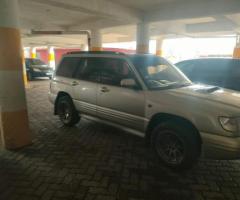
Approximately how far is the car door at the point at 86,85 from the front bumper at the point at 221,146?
2.25m

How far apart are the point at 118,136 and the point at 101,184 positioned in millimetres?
1729

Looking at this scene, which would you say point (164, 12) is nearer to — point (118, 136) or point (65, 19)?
point (65, 19)

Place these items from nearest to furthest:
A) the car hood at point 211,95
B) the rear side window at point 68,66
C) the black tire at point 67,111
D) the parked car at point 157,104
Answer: the parked car at point 157,104, the car hood at point 211,95, the rear side window at point 68,66, the black tire at point 67,111

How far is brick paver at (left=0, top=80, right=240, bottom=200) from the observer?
98.3 inches

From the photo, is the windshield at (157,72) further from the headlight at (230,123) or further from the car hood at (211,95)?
the headlight at (230,123)

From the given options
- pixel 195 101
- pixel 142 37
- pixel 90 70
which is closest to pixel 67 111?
pixel 90 70

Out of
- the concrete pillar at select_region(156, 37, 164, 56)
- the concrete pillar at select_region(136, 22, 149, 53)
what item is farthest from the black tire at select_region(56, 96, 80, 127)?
the concrete pillar at select_region(156, 37, 164, 56)

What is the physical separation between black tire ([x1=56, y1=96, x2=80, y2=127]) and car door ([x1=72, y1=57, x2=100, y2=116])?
0.25 metres

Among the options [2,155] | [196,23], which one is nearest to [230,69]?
[2,155]

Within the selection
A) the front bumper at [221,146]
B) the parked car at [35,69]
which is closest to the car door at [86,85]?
the front bumper at [221,146]

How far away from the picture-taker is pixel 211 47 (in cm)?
3109

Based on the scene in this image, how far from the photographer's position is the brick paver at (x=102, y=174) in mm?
2496

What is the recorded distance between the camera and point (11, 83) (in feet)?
11.3

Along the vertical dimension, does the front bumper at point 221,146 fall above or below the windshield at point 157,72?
Result: below
